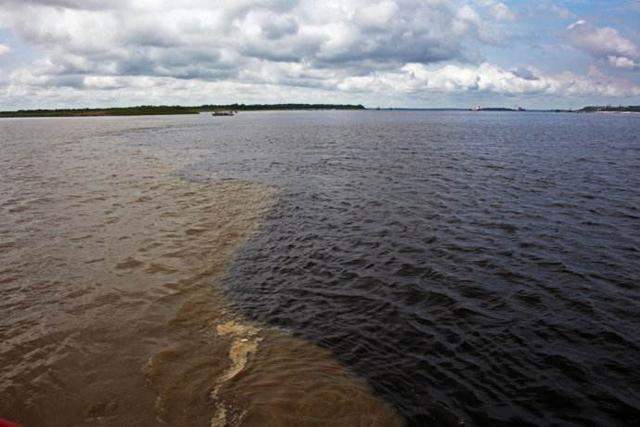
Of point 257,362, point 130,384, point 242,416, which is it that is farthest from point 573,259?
point 130,384

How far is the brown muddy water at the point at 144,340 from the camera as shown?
8.92m

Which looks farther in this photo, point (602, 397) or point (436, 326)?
point (436, 326)

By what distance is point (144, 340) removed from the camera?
11578 millimetres

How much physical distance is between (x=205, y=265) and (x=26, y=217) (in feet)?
46.2

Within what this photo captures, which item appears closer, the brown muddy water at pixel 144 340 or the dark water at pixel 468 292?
the brown muddy water at pixel 144 340

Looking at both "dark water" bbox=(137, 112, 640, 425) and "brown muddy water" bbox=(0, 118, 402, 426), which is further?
"dark water" bbox=(137, 112, 640, 425)

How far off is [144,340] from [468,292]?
10.1 m

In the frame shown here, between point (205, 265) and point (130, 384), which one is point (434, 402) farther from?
point (205, 265)

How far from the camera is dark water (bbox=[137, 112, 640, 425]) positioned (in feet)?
31.8

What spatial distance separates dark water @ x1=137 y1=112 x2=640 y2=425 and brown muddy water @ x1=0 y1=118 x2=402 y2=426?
1.18 m

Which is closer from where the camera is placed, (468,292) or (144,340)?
(144,340)

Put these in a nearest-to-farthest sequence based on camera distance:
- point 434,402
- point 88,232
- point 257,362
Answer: point 434,402
point 257,362
point 88,232

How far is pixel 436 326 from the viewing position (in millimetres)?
12422

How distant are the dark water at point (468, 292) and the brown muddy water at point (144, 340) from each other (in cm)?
118
